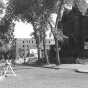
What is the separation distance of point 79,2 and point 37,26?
9.96m

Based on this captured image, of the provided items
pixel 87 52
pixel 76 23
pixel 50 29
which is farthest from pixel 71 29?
pixel 50 29

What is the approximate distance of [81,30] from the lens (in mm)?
47906

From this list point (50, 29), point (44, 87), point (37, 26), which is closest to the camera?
point (44, 87)

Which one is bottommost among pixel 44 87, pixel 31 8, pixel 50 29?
pixel 44 87

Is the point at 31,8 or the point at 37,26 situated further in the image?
the point at 37,26

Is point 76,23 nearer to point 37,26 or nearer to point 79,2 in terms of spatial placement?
point 37,26

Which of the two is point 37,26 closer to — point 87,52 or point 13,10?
point 13,10

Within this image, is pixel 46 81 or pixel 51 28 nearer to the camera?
pixel 46 81

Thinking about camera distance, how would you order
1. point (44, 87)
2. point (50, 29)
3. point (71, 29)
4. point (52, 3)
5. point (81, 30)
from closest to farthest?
point (44, 87)
point (52, 3)
point (50, 29)
point (81, 30)
point (71, 29)

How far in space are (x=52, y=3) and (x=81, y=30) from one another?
13110mm

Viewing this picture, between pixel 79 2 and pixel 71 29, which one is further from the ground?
pixel 79 2

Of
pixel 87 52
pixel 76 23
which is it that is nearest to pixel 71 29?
pixel 76 23

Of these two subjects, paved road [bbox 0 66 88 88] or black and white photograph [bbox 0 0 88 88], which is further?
black and white photograph [bbox 0 0 88 88]

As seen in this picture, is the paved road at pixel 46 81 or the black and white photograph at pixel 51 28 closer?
the paved road at pixel 46 81
